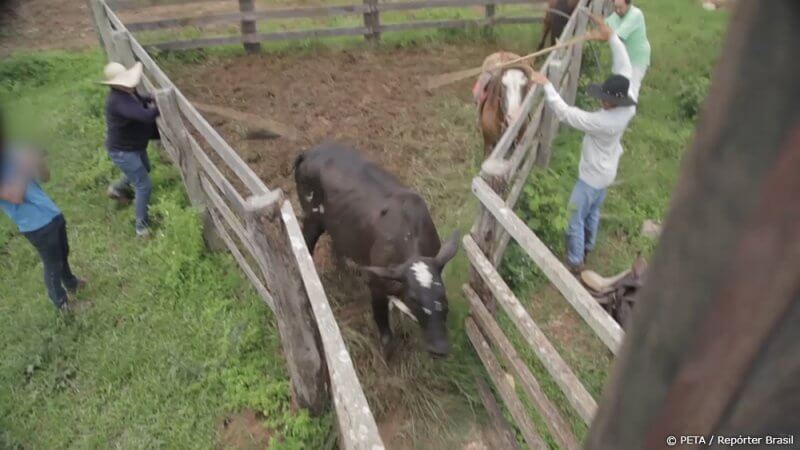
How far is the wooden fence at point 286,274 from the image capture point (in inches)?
105

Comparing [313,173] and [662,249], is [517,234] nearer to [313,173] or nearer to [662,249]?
[313,173]

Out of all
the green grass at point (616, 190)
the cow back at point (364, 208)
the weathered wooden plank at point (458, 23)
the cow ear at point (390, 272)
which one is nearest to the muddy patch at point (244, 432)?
the cow ear at point (390, 272)

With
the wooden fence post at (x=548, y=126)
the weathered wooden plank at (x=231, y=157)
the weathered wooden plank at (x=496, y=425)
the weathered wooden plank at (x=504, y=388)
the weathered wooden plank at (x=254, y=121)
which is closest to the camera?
the weathered wooden plank at (x=504, y=388)

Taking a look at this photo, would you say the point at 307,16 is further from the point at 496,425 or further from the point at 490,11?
the point at 496,425

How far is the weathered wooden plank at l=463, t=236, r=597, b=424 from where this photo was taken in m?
2.92

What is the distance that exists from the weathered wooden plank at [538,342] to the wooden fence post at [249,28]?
22.5ft

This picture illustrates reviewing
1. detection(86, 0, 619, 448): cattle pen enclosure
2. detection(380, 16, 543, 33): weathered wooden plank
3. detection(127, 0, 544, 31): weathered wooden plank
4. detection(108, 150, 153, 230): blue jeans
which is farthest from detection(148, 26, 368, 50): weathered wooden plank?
detection(108, 150, 153, 230): blue jeans

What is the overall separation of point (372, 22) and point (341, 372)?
8.27m

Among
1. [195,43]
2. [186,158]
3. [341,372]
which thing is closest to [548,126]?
[186,158]

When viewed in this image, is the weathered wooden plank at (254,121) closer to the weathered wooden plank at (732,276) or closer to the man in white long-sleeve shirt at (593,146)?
the man in white long-sleeve shirt at (593,146)

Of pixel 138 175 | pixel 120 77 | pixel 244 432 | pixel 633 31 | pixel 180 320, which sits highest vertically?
pixel 633 31

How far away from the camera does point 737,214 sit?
0.45 metres

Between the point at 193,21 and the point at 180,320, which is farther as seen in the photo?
the point at 193,21

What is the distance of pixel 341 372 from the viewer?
266 centimetres
